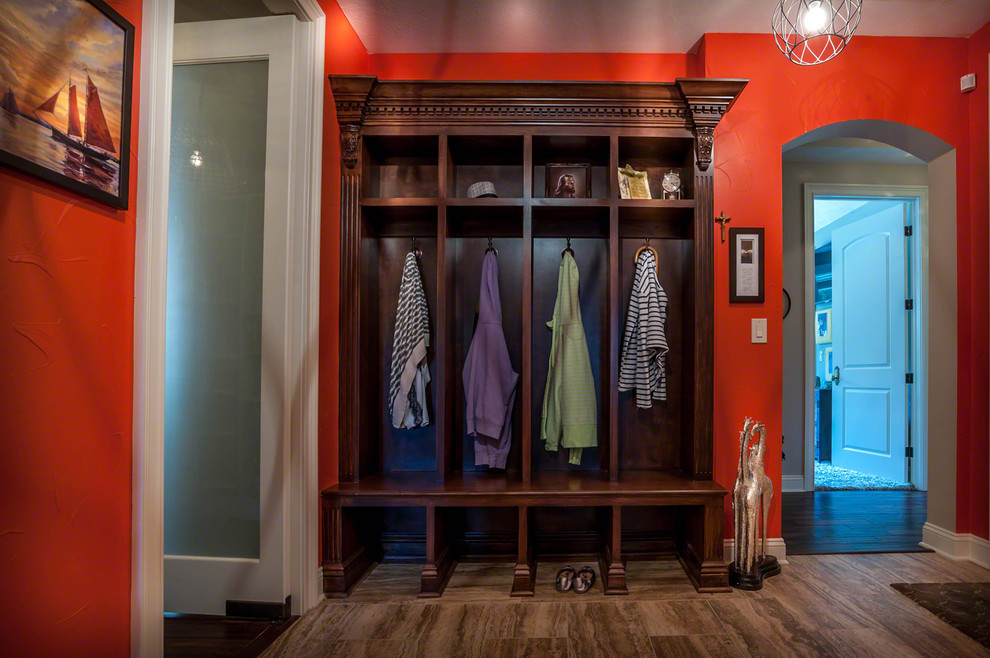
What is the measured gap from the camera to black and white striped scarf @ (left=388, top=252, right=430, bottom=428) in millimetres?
2590

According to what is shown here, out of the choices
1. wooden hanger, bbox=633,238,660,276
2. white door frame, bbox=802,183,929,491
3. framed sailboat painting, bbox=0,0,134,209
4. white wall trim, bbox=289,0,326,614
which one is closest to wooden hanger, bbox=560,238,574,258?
wooden hanger, bbox=633,238,660,276

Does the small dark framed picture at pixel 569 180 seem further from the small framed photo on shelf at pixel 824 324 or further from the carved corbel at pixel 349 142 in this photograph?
the small framed photo on shelf at pixel 824 324

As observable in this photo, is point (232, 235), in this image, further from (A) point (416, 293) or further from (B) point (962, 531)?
(B) point (962, 531)

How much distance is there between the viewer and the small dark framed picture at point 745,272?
273 centimetres

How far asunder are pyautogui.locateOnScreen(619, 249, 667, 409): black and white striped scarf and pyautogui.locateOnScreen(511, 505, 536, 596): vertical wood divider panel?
76 centimetres

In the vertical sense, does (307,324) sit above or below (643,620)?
above

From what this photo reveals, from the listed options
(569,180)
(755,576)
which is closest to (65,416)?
(569,180)

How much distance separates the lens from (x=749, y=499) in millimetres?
2391

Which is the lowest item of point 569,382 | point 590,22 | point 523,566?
point 523,566

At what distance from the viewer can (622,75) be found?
3.02 meters

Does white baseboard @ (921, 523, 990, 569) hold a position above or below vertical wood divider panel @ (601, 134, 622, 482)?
below

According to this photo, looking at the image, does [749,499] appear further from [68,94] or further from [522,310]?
[68,94]

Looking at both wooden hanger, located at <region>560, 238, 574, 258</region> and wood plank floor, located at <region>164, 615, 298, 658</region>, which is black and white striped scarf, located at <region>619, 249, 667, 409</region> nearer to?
wooden hanger, located at <region>560, 238, 574, 258</region>

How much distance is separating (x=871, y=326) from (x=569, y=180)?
3581 millimetres
